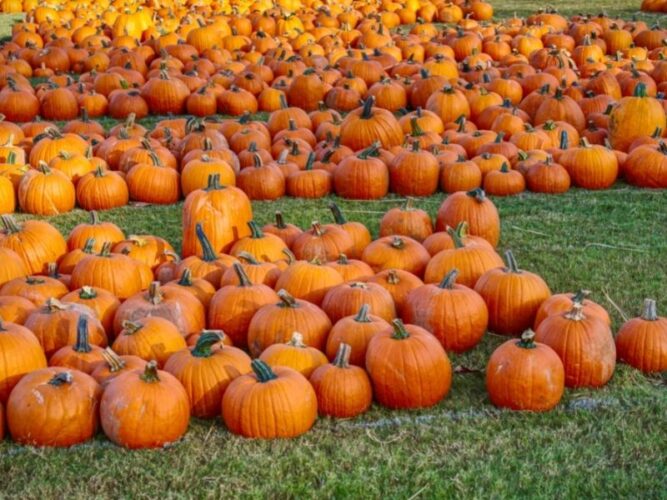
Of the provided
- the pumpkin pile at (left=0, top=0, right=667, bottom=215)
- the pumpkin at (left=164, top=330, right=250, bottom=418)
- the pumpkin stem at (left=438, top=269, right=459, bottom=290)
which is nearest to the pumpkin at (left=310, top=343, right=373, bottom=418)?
the pumpkin at (left=164, top=330, right=250, bottom=418)

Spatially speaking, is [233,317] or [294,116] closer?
[233,317]

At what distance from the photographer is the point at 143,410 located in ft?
14.3

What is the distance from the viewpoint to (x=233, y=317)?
541 centimetres

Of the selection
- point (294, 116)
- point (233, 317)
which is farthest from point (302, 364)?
point (294, 116)

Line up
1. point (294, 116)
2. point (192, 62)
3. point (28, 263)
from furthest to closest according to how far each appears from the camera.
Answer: point (192, 62)
point (294, 116)
point (28, 263)

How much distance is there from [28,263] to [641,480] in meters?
3.93

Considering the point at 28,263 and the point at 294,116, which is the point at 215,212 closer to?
the point at 28,263

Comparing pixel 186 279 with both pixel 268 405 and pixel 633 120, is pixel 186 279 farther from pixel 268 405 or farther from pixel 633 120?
pixel 633 120

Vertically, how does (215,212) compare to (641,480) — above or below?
above

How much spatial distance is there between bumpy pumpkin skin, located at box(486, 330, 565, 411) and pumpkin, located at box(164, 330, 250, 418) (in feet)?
3.94

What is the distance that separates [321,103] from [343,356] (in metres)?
5.79

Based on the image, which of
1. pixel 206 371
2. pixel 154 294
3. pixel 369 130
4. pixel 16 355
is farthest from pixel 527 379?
pixel 369 130

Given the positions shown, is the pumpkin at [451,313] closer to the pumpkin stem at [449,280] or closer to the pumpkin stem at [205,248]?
the pumpkin stem at [449,280]

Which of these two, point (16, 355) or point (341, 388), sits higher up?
point (16, 355)
